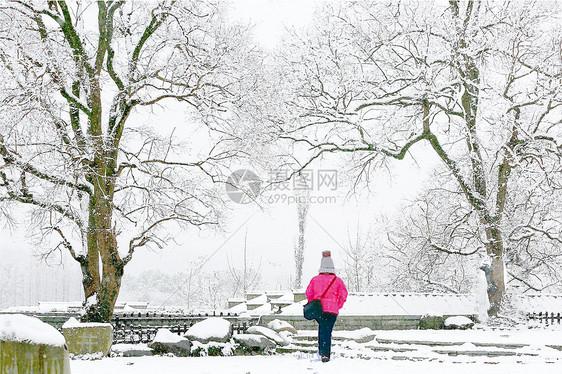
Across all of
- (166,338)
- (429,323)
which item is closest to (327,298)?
(166,338)

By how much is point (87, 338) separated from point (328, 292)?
5.21m

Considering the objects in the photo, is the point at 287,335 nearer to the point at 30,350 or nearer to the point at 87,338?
the point at 87,338

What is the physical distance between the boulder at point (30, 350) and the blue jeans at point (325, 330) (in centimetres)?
696

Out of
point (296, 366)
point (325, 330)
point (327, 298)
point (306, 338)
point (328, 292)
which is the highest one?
point (328, 292)

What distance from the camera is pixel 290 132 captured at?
18297mm

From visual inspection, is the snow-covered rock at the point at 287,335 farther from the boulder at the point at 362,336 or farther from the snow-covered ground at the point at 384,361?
the boulder at the point at 362,336

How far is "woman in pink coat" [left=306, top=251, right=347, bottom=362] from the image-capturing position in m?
9.09

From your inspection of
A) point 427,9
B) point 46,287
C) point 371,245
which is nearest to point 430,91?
point 427,9

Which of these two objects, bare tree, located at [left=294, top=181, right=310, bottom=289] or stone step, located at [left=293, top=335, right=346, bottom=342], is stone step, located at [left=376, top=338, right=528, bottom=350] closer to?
stone step, located at [left=293, top=335, right=346, bottom=342]

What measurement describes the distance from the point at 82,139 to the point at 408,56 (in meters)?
11.8

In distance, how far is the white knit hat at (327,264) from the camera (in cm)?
928

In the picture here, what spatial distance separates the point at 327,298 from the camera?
912cm

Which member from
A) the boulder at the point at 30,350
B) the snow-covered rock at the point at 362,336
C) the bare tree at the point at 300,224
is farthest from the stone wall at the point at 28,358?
the bare tree at the point at 300,224

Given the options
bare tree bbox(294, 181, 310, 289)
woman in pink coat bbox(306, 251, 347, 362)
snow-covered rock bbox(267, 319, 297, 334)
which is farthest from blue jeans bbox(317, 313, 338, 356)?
bare tree bbox(294, 181, 310, 289)
